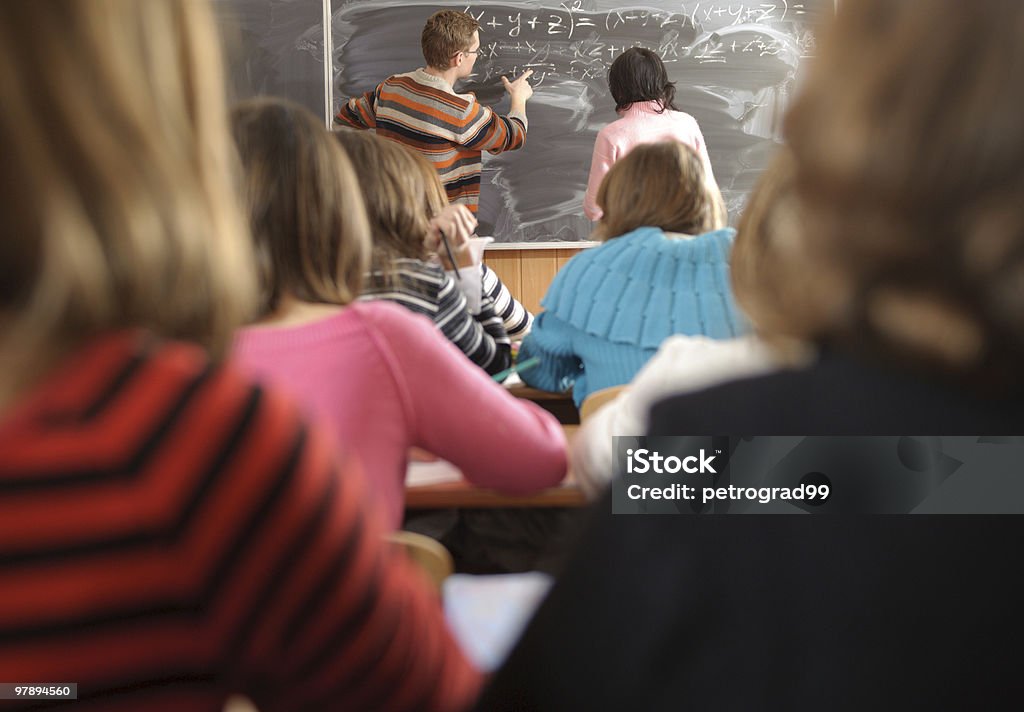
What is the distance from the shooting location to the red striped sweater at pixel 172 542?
424 millimetres

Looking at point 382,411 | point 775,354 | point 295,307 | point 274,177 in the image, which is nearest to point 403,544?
point 382,411

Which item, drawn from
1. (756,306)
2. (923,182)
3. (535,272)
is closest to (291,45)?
(535,272)

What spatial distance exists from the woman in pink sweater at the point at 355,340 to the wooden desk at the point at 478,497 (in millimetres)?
41

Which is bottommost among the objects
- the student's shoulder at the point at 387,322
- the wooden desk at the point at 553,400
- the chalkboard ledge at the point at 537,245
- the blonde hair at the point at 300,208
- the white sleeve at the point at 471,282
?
the chalkboard ledge at the point at 537,245

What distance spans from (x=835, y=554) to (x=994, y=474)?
9cm

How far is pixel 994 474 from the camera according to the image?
46 cm

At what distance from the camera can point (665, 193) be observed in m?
2.26

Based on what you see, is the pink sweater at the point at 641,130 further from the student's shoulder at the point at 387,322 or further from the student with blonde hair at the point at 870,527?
the student with blonde hair at the point at 870,527

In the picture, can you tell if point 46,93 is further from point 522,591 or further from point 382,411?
point 522,591

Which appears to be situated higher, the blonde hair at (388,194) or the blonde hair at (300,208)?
the blonde hair at (300,208)

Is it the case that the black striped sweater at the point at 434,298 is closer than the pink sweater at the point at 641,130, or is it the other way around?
the black striped sweater at the point at 434,298

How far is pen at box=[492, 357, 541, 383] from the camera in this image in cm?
211

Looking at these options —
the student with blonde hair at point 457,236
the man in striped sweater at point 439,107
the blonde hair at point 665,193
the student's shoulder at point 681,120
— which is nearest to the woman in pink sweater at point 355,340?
the student with blonde hair at point 457,236

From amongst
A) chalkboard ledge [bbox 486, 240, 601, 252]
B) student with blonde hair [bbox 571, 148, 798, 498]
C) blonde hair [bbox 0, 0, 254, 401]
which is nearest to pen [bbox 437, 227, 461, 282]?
student with blonde hair [bbox 571, 148, 798, 498]
